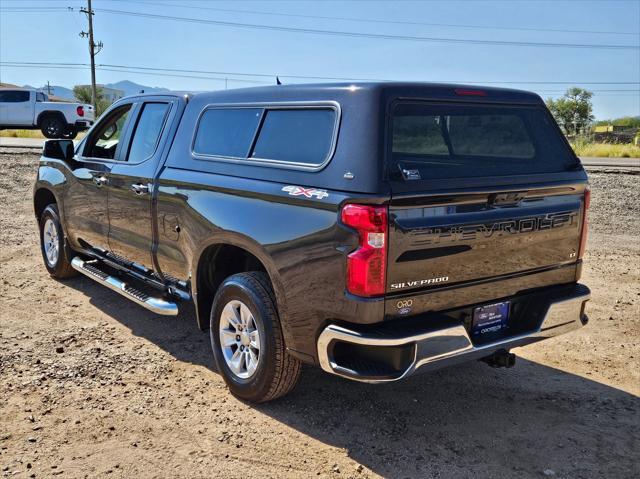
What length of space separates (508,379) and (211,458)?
2.23 m

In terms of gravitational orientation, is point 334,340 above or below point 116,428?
above

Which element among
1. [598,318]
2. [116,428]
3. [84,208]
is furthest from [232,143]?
[598,318]

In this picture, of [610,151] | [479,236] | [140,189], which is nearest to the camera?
[479,236]

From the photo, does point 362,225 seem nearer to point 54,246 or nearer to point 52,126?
point 54,246

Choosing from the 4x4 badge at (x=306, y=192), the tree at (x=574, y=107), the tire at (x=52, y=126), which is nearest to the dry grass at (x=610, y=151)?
the tire at (x=52, y=126)

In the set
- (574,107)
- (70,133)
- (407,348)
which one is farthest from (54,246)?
(574,107)

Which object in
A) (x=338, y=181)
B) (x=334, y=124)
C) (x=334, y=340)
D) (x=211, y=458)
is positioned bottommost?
(x=211, y=458)

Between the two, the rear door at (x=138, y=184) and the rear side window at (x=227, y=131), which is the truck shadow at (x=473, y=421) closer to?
the rear door at (x=138, y=184)

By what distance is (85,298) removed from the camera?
20.7 ft

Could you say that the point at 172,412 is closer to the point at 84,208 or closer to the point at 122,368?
the point at 122,368

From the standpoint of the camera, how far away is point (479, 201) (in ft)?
11.3

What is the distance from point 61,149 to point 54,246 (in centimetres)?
118

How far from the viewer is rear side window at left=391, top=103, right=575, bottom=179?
398 cm

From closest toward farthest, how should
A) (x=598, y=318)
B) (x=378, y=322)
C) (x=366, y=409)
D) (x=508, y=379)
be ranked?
(x=378, y=322) < (x=366, y=409) < (x=508, y=379) < (x=598, y=318)
